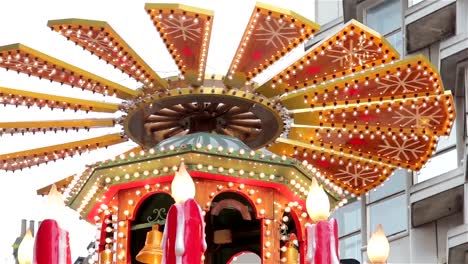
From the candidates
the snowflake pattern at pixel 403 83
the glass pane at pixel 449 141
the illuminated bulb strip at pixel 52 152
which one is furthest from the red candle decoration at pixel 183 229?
the glass pane at pixel 449 141

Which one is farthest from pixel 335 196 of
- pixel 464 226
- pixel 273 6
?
pixel 464 226

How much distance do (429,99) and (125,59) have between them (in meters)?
3.79

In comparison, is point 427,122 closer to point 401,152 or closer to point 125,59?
point 401,152

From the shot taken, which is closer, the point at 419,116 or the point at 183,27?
the point at 183,27

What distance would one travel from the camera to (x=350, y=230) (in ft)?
132

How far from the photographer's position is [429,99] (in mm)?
17875

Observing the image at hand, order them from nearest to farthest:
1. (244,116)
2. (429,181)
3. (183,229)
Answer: (183,229)
(244,116)
(429,181)

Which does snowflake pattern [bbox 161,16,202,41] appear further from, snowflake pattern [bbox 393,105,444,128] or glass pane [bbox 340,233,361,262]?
glass pane [bbox 340,233,361,262]

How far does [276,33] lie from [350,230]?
2380 cm

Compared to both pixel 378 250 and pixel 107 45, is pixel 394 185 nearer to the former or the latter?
pixel 107 45

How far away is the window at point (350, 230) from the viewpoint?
39594 mm

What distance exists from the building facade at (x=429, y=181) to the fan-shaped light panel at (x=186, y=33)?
59.9 feet

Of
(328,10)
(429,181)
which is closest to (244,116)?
(429,181)

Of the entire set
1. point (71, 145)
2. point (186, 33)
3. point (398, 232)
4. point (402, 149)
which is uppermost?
point (398, 232)
